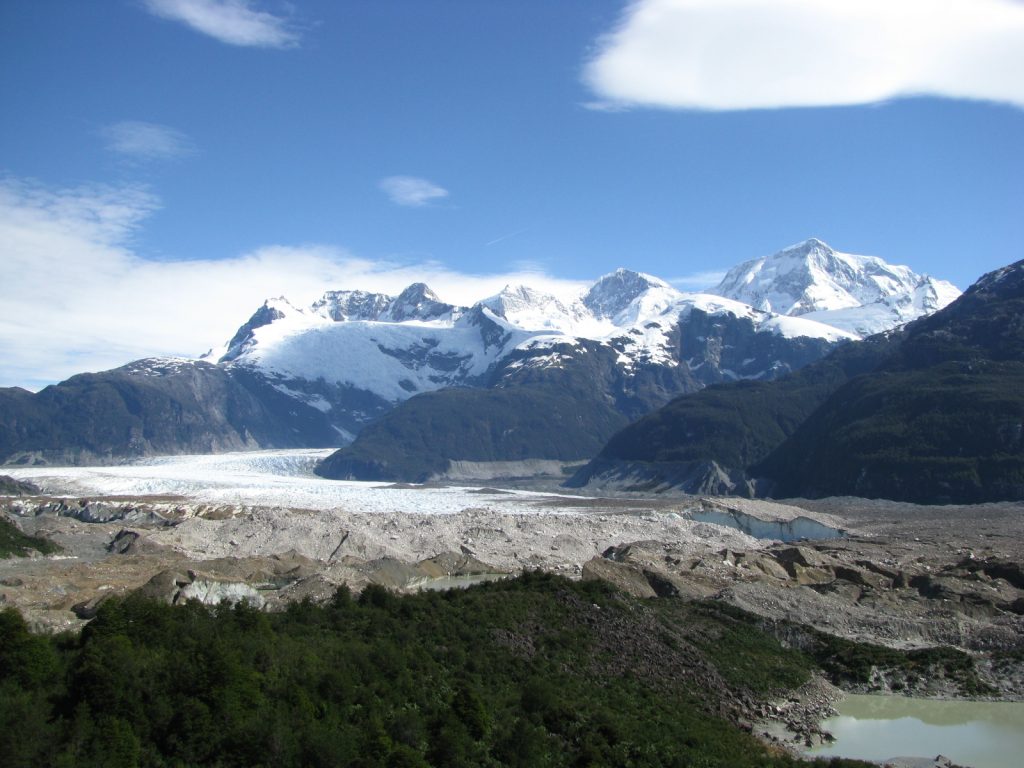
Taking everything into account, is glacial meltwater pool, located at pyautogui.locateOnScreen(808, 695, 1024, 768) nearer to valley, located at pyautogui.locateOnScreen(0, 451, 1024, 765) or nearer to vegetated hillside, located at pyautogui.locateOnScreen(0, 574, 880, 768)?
valley, located at pyautogui.locateOnScreen(0, 451, 1024, 765)

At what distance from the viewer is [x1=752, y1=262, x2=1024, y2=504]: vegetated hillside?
137375 millimetres

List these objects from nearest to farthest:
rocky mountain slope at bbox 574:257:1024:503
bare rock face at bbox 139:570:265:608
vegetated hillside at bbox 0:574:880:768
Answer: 1. vegetated hillside at bbox 0:574:880:768
2. bare rock face at bbox 139:570:265:608
3. rocky mountain slope at bbox 574:257:1024:503

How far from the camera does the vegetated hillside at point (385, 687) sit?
76.3 ft

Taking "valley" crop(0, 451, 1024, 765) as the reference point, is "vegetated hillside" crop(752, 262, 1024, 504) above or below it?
above

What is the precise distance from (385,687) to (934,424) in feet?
447

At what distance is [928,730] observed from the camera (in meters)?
35.9

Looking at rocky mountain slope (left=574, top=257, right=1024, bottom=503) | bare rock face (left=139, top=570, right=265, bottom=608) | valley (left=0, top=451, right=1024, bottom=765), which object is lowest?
valley (left=0, top=451, right=1024, bottom=765)

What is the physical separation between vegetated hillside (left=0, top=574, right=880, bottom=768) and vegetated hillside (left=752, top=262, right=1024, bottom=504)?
4291 inches

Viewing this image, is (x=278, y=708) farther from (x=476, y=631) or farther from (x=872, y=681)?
(x=872, y=681)

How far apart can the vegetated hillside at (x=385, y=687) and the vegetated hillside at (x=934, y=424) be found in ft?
358

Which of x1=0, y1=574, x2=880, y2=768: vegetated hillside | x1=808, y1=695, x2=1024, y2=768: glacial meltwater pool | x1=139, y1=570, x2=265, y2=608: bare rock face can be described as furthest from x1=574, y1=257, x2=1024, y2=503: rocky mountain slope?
x1=139, y1=570, x2=265, y2=608: bare rock face

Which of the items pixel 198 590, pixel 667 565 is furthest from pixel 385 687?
pixel 667 565

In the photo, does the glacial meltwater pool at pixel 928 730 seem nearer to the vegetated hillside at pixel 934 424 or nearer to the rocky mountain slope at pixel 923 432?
the rocky mountain slope at pixel 923 432

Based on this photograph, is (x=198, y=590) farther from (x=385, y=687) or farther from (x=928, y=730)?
(x=928, y=730)
